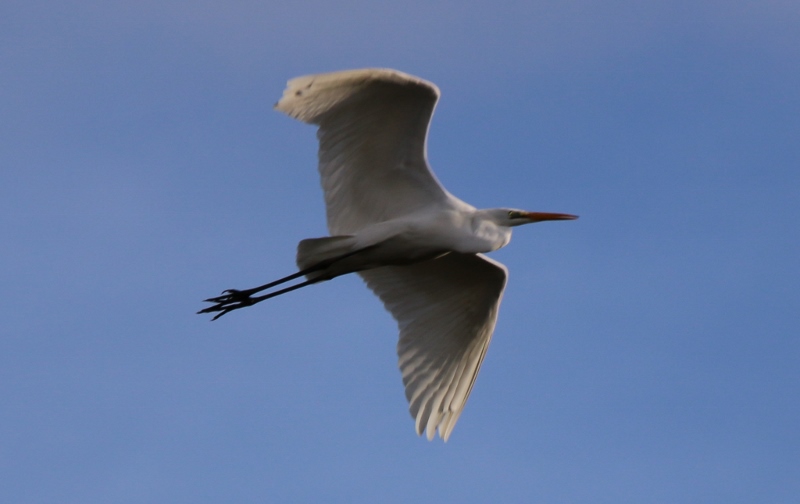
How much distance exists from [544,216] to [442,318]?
1.58 meters

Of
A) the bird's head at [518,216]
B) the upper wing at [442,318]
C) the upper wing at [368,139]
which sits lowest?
the upper wing at [442,318]

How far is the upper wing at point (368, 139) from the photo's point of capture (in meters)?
10.8

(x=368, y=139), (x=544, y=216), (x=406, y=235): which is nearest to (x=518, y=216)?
(x=544, y=216)

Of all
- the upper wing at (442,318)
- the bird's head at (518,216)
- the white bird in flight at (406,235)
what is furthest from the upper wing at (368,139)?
the upper wing at (442,318)

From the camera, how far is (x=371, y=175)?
1176 centimetres

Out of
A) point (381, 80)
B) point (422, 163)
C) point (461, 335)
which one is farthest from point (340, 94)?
point (461, 335)

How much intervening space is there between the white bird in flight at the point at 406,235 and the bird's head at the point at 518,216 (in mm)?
13

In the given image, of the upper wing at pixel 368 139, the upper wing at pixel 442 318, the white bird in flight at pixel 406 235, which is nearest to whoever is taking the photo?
the upper wing at pixel 368 139

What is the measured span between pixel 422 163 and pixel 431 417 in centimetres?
274

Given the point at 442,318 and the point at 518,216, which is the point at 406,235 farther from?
the point at 442,318

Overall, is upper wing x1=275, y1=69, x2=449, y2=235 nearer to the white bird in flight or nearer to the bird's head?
the white bird in flight

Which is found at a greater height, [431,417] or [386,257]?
[386,257]

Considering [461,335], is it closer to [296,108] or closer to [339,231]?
[339,231]

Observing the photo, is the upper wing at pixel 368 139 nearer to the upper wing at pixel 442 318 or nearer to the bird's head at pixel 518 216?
the bird's head at pixel 518 216
